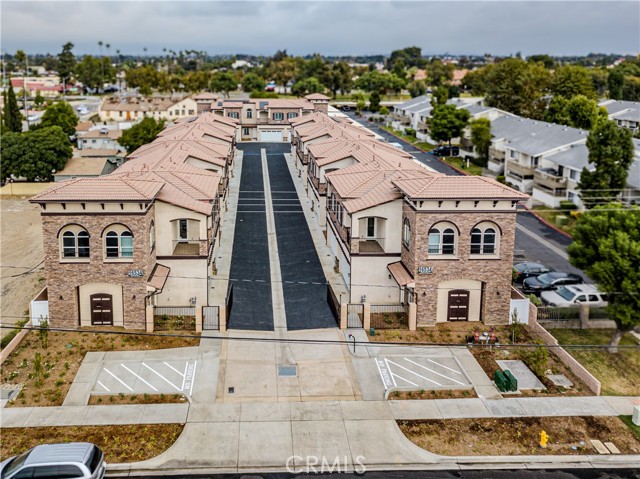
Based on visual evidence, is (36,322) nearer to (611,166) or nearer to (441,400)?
(441,400)

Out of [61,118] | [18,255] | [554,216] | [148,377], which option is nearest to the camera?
[148,377]

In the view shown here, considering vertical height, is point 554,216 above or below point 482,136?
below

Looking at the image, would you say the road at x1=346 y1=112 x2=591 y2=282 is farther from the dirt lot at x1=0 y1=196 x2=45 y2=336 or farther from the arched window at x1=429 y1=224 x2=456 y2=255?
the dirt lot at x1=0 y1=196 x2=45 y2=336

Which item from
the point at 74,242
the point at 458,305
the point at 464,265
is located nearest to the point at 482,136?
the point at 464,265

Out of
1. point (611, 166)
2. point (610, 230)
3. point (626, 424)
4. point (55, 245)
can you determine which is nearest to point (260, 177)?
point (611, 166)

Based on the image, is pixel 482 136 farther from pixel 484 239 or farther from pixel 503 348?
pixel 503 348
